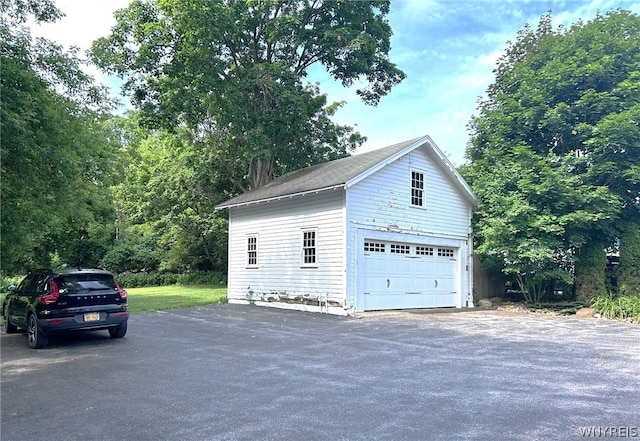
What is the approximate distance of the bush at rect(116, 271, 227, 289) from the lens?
99.7ft

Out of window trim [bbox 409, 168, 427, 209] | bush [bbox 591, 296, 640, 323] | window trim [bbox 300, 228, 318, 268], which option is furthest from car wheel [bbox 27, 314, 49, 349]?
bush [bbox 591, 296, 640, 323]

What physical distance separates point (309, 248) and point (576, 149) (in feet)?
40.4

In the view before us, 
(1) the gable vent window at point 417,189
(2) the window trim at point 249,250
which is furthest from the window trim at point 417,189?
(2) the window trim at point 249,250

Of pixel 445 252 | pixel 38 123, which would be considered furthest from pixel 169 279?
pixel 38 123

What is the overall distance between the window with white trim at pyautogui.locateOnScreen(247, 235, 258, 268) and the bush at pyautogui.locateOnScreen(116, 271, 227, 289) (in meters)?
10.8

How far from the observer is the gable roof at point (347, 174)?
15695 millimetres

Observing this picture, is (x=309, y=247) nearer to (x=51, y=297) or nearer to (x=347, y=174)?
(x=347, y=174)

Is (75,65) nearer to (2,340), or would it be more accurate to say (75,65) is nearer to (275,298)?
(2,340)

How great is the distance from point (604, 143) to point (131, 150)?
42832 mm

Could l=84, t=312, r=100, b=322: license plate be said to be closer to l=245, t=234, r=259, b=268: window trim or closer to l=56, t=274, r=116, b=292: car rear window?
l=56, t=274, r=116, b=292: car rear window

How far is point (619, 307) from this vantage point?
1588cm

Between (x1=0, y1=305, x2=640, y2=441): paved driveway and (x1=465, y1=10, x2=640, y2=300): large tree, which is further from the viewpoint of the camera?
(x1=465, y1=10, x2=640, y2=300): large tree

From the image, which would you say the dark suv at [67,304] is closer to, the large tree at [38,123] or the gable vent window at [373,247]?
the large tree at [38,123]

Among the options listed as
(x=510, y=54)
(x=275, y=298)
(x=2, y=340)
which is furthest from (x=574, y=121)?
(x=2, y=340)
